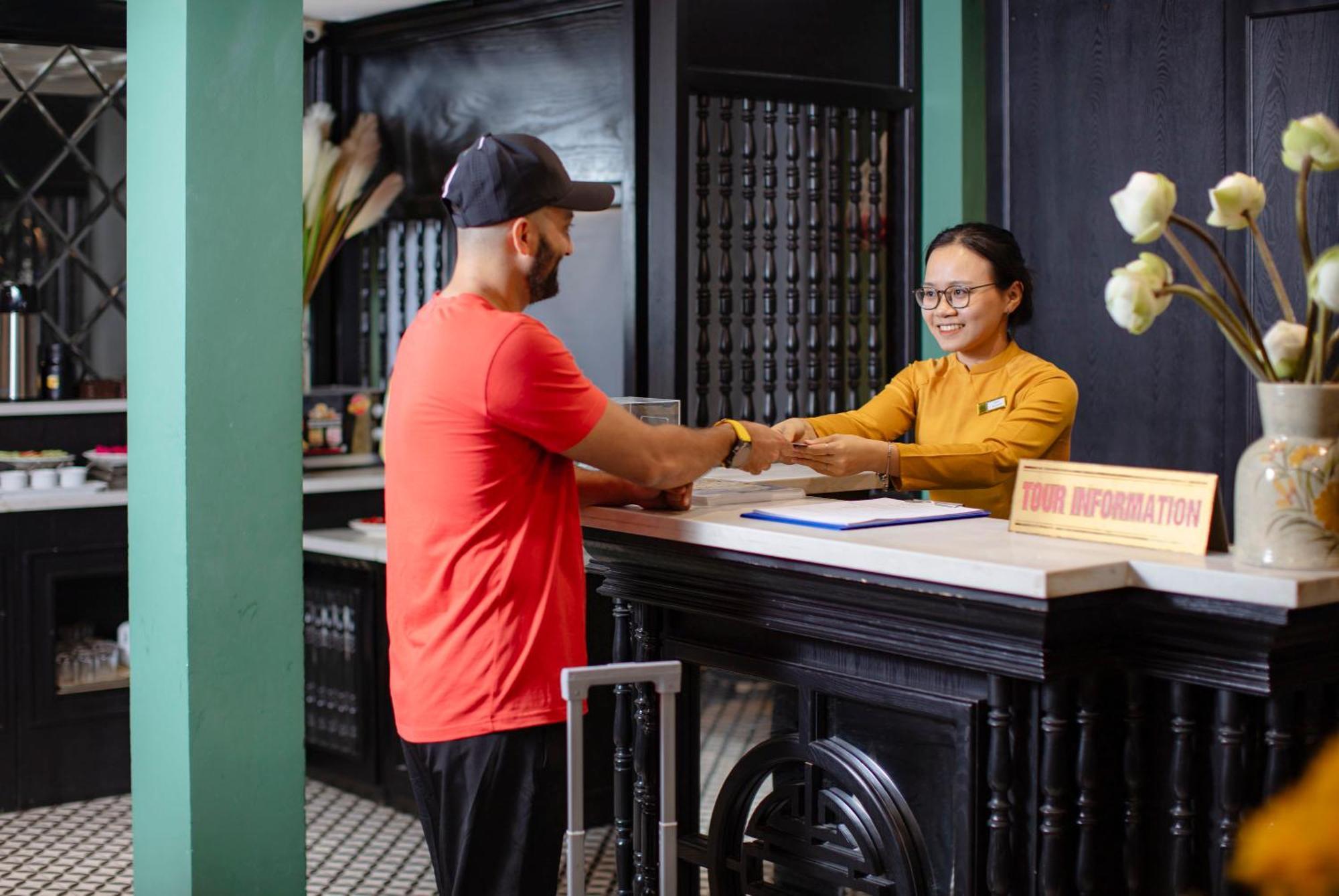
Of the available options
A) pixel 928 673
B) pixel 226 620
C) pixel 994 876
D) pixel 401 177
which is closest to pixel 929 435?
pixel 928 673

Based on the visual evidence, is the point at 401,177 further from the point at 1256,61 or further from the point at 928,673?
the point at 928,673

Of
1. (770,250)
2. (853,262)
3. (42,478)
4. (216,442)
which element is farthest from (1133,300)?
(42,478)

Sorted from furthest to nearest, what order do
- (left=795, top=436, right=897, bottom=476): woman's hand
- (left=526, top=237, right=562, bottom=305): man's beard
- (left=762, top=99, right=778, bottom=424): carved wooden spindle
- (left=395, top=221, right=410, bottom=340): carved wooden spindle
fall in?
(left=395, top=221, right=410, bottom=340): carved wooden spindle, (left=762, top=99, right=778, bottom=424): carved wooden spindle, (left=795, top=436, right=897, bottom=476): woman's hand, (left=526, top=237, right=562, bottom=305): man's beard

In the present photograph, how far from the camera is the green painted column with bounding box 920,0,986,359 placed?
4488 mm

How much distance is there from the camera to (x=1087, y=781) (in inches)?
81.3

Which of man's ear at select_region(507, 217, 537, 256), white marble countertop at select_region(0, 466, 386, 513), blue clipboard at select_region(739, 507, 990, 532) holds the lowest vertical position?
white marble countertop at select_region(0, 466, 386, 513)

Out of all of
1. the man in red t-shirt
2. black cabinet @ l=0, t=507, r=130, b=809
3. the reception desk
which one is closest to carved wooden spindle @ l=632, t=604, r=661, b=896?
the reception desk

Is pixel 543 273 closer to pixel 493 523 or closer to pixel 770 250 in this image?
pixel 493 523

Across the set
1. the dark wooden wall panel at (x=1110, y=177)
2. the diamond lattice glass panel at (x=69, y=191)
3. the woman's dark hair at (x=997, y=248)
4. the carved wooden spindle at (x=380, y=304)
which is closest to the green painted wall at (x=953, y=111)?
the dark wooden wall panel at (x=1110, y=177)

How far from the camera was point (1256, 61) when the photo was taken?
3.88m

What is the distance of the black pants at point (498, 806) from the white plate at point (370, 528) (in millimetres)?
2282

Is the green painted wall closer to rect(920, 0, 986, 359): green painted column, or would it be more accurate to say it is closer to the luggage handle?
rect(920, 0, 986, 359): green painted column

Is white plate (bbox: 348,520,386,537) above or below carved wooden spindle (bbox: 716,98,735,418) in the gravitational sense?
below

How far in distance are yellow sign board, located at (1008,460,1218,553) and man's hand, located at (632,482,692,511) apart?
578mm
